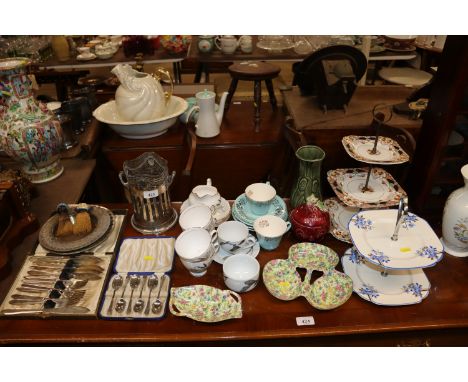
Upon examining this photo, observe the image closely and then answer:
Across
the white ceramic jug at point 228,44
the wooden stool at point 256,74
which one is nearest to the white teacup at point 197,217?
the wooden stool at point 256,74

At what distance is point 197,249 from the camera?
1080 mm

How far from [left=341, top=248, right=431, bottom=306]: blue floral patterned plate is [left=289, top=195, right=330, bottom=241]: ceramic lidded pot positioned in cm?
11

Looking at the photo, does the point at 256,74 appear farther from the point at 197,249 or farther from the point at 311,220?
the point at 197,249

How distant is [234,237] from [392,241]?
447 mm

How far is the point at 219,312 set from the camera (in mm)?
925

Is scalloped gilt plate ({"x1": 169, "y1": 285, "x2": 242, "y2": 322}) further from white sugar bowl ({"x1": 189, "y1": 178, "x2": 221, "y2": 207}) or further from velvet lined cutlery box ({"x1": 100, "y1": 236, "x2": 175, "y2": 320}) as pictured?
white sugar bowl ({"x1": 189, "y1": 178, "x2": 221, "y2": 207})

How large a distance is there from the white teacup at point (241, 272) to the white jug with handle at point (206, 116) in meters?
0.94

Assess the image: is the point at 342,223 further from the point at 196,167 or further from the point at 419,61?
the point at 419,61

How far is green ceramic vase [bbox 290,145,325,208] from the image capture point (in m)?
1.15

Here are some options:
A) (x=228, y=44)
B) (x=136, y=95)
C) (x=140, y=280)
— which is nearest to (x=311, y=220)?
(x=140, y=280)

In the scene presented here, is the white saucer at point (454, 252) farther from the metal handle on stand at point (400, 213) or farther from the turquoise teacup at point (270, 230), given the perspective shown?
the turquoise teacup at point (270, 230)

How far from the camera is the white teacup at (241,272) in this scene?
3.22ft

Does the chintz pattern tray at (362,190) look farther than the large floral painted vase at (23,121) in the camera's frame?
No

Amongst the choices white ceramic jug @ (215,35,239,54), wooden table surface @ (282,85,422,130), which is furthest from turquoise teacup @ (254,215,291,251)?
white ceramic jug @ (215,35,239,54)
